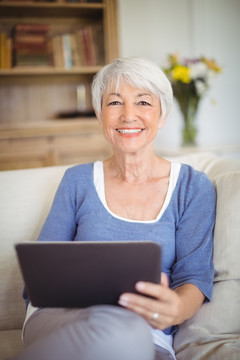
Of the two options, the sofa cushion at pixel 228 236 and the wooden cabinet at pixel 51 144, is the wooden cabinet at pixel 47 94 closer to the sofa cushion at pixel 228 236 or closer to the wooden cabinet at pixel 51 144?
the wooden cabinet at pixel 51 144


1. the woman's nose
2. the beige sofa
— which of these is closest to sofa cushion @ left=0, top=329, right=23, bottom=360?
the beige sofa

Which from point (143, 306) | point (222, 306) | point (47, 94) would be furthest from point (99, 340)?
point (47, 94)

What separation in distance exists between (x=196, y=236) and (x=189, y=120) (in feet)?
5.60

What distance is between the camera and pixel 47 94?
10.2ft

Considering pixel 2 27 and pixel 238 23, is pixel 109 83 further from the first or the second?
pixel 238 23

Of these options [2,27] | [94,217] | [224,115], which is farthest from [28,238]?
[224,115]

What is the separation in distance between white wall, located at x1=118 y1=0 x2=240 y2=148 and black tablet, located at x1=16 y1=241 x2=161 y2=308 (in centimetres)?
251

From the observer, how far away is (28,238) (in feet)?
4.41

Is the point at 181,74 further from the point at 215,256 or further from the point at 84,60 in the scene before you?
the point at 215,256

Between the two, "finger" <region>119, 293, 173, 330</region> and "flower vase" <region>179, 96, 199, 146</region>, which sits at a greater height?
"flower vase" <region>179, 96, 199, 146</region>

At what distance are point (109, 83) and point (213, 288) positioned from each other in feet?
2.35

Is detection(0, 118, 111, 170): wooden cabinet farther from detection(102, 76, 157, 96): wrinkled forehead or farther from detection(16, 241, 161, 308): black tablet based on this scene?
detection(16, 241, 161, 308): black tablet

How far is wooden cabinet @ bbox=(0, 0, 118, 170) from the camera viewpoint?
2709mm

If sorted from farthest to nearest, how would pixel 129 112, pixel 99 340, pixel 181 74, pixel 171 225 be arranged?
pixel 181 74 < pixel 129 112 < pixel 171 225 < pixel 99 340
